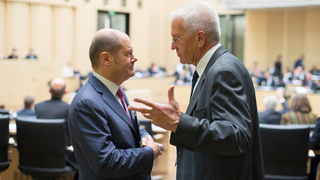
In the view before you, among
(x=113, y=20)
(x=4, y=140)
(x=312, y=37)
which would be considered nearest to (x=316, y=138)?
(x=4, y=140)

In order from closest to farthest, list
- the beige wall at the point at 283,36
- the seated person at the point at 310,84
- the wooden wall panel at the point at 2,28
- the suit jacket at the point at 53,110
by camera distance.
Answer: the suit jacket at the point at 53,110, the seated person at the point at 310,84, the wooden wall panel at the point at 2,28, the beige wall at the point at 283,36

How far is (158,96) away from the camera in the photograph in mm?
18281

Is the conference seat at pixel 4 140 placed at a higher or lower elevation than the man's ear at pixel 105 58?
lower

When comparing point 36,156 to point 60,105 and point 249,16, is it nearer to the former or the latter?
point 60,105

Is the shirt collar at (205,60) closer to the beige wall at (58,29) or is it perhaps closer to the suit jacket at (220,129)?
the suit jacket at (220,129)

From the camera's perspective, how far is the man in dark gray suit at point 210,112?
1.66 meters

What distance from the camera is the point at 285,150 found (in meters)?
4.34

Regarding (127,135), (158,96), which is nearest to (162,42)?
(158,96)

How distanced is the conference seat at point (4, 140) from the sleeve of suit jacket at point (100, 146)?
2385 millimetres

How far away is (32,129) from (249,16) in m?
19.7

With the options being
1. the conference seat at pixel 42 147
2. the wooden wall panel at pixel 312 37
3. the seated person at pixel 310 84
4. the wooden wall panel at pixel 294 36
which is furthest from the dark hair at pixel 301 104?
the wooden wall panel at pixel 294 36

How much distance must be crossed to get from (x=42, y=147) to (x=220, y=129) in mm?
3100

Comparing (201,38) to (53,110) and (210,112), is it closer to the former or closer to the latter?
(210,112)

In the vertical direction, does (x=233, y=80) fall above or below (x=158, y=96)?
above
